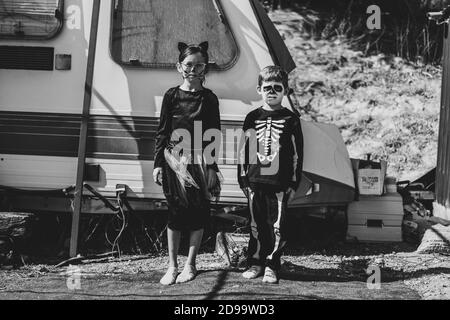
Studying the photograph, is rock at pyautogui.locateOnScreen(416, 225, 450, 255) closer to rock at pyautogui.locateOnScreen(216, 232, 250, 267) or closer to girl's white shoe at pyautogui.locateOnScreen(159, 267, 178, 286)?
rock at pyautogui.locateOnScreen(216, 232, 250, 267)

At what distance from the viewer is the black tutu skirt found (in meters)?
4.79

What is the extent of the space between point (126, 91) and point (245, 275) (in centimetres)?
196

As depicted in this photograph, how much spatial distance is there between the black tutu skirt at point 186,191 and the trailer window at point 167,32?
3.74 ft

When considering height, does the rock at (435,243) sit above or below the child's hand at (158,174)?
below

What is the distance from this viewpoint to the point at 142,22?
559cm

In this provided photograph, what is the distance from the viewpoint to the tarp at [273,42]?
18.2ft

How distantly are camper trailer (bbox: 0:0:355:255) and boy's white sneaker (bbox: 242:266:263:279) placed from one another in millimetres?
882

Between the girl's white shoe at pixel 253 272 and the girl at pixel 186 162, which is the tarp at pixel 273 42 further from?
the girl's white shoe at pixel 253 272

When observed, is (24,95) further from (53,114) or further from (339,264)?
(339,264)

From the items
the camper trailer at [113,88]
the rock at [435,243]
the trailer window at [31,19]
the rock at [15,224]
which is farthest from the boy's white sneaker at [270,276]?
the trailer window at [31,19]

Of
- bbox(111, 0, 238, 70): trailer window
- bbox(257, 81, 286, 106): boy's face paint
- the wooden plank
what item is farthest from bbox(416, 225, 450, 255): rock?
the wooden plank

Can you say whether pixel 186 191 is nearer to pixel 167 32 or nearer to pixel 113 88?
pixel 113 88

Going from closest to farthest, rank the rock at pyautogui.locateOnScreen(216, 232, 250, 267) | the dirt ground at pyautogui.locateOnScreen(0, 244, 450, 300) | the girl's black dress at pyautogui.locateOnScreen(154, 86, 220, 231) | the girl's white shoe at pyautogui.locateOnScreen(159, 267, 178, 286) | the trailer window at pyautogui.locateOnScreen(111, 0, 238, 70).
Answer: the dirt ground at pyautogui.locateOnScreen(0, 244, 450, 300) → the girl's white shoe at pyautogui.locateOnScreen(159, 267, 178, 286) → the girl's black dress at pyautogui.locateOnScreen(154, 86, 220, 231) → the rock at pyautogui.locateOnScreen(216, 232, 250, 267) → the trailer window at pyautogui.locateOnScreen(111, 0, 238, 70)
